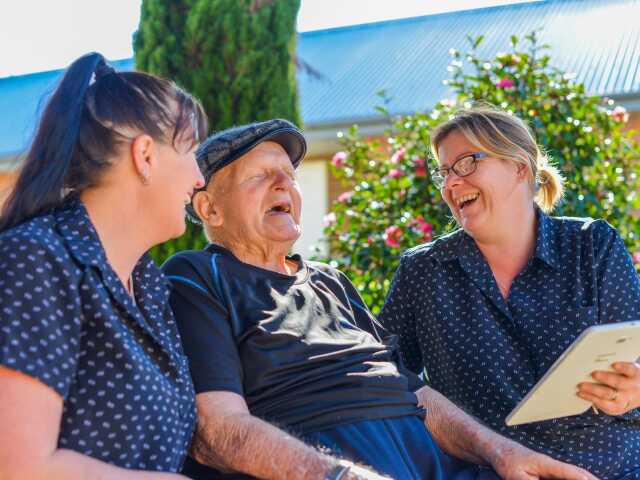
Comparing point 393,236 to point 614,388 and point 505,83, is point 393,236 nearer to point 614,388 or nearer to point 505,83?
point 505,83

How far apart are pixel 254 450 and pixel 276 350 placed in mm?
387

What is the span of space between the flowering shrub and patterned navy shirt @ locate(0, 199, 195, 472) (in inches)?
130

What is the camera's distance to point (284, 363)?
2582 millimetres

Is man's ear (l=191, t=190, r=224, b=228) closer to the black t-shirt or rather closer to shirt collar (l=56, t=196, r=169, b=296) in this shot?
the black t-shirt

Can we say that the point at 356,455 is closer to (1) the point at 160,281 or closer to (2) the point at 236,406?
(2) the point at 236,406

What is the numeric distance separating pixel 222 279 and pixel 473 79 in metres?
3.38

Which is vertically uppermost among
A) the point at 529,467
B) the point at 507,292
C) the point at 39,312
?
the point at 39,312

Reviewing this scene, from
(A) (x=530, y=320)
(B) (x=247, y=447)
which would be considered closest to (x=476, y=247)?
(A) (x=530, y=320)

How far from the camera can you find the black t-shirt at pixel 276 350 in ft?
8.20

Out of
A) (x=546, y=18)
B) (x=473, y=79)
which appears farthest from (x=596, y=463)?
(x=546, y=18)

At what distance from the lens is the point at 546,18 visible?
15.6 metres

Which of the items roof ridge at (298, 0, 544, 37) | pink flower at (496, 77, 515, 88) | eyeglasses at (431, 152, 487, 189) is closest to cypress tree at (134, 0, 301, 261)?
pink flower at (496, 77, 515, 88)

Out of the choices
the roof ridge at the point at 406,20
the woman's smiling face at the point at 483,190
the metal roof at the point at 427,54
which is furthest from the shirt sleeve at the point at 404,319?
the roof ridge at the point at 406,20

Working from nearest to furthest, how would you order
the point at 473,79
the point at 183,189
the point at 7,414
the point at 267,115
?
1. the point at 7,414
2. the point at 183,189
3. the point at 473,79
4. the point at 267,115
